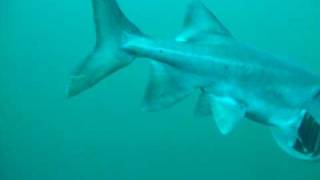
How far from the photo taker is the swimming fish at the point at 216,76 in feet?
3.84

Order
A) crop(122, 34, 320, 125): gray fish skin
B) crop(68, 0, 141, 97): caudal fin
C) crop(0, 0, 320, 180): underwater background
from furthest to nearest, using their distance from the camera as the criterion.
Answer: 1. crop(0, 0, 320, 180): underwater background
2. crop(68, 0, 141, 97): caudal fin
3. crop(122, 34, 320, 125): gray fish skin

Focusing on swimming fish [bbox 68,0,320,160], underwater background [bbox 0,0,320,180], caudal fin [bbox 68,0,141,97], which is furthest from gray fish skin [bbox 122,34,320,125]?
underwater background [bbox 0,0,320,180]

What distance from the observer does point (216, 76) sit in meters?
1.22

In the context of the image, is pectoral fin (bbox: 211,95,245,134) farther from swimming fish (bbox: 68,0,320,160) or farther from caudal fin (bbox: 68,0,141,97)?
caudal fin (bbox: 68,0,141,97)

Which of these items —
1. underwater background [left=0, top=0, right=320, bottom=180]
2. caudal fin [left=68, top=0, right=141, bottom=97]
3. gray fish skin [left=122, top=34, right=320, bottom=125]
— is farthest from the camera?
underwater background [left=0, top=0, right=320, bottom=180]

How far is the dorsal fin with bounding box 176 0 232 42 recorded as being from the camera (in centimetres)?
127

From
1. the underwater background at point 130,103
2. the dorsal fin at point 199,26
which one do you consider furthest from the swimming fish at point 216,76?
the underwater background at point 130,103

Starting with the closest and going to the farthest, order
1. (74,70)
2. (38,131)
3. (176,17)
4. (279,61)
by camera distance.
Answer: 1. (279,61)
2. (74,70)
3. (176,17)
4. (38,131)

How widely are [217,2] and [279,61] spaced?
4.11 metres

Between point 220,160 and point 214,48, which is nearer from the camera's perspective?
point 214,48

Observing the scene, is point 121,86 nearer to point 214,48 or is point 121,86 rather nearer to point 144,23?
point 144,23

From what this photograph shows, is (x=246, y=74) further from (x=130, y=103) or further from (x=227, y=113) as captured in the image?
(x=130, y=103)

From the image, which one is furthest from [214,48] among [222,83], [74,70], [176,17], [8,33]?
[8,33]

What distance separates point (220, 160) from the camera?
540cm
